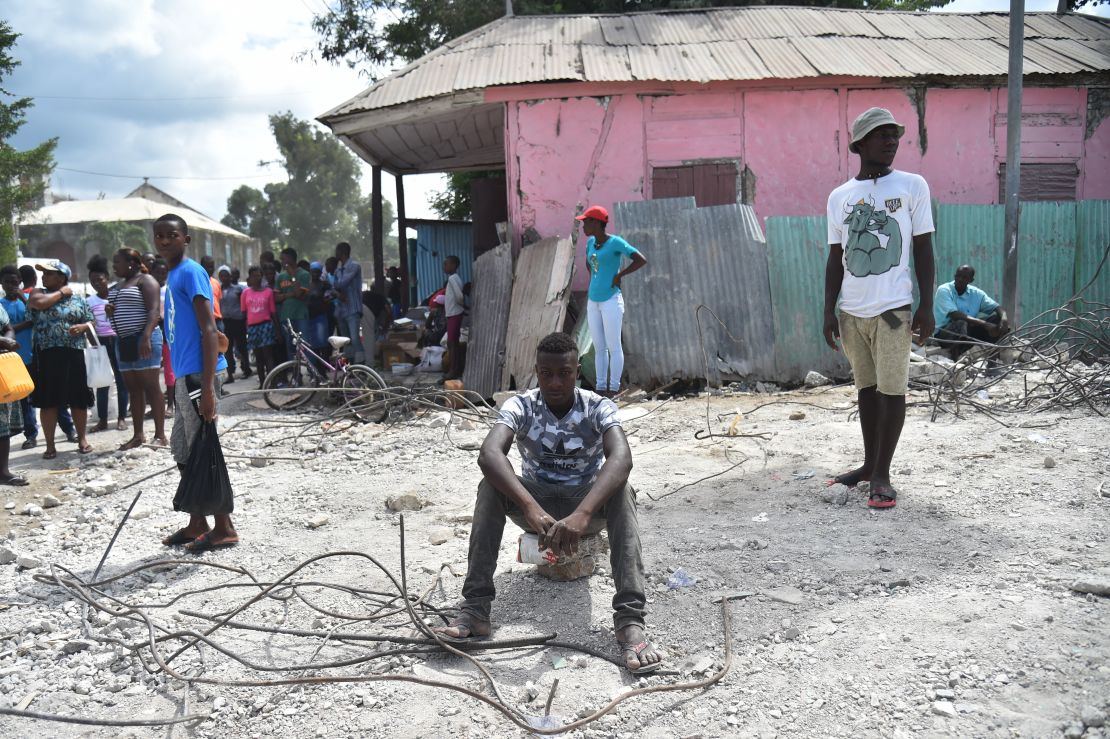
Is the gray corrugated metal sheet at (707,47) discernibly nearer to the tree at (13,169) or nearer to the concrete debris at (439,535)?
the concrete debris at (439,535)

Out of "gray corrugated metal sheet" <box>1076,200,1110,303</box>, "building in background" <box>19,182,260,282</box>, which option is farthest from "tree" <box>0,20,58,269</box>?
"gray corrugated metal sheet" <box>1076,200,1110,303</box>

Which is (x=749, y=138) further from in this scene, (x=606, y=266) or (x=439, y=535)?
(x=439, y=535)

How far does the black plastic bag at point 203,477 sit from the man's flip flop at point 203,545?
202mm

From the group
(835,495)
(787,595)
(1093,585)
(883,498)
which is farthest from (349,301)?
(1093,585)

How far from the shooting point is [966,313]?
28.4 ft

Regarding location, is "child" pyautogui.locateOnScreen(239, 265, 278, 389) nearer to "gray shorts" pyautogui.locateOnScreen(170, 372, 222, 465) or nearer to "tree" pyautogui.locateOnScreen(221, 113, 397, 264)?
"gray shorts" pyautogui.locateOnScreen(170, 372, 222, 465)

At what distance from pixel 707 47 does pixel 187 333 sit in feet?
29.0

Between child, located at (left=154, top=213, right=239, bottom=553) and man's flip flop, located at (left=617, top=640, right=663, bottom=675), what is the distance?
2.47 metres

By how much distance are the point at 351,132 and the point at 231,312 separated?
3119mm

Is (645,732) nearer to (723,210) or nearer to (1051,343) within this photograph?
(1051,343)

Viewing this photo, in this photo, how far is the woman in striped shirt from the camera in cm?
638

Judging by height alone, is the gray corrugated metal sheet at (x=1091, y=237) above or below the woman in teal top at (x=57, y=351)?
above

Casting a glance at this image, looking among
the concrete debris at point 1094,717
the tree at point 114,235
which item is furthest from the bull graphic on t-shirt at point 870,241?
the tree at point 114,235

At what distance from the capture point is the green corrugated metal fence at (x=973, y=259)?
8906 mm
